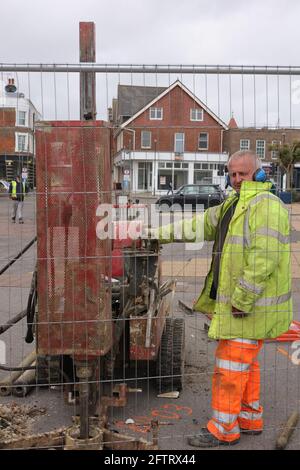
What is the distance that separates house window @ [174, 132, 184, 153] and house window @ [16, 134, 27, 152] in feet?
3.23

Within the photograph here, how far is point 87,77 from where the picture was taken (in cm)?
366

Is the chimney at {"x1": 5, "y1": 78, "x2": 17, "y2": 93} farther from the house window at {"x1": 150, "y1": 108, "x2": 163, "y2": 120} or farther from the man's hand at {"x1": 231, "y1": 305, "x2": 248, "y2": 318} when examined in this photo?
the man's hand at {"x1": 231, "y1": 305, "x2": 248, "y2": 318}

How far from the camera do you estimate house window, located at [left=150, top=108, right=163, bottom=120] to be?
3584mm

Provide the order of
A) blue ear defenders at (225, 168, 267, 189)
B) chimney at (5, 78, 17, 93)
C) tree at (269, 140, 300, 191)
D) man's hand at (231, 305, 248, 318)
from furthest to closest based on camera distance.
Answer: tree at (269, 140, 300, 191), blue ear defenders at (225, 168, 267, 189), man's hand at (231, 305, 248, 318), chimney at (5, 78, 17, 93)

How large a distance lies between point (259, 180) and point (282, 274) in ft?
2.20

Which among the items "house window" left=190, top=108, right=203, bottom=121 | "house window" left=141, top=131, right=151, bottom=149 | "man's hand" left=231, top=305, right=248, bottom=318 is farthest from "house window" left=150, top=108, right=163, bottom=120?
"man's hand" left=231, top=305, right=248, bottom=318

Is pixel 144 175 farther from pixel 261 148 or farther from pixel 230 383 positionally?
pixel 230 383

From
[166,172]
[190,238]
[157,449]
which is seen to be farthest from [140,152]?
[157,449]

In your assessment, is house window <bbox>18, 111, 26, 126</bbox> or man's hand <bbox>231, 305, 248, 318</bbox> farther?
man's hand <bbox>231, 305, 248, 318</bbox>

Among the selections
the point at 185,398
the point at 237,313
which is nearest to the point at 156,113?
the point at 237,313

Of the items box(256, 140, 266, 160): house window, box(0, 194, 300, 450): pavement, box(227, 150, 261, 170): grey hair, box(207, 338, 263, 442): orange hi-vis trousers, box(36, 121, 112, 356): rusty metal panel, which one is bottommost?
box(0, 194, 300, 450): pavement

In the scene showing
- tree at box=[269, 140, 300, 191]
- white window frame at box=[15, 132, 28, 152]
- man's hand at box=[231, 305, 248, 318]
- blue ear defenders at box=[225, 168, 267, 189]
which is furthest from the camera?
tree at box=[269, 140, 300, 191]

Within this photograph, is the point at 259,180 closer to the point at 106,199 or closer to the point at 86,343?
the point at 106,199

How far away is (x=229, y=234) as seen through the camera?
3836mm
